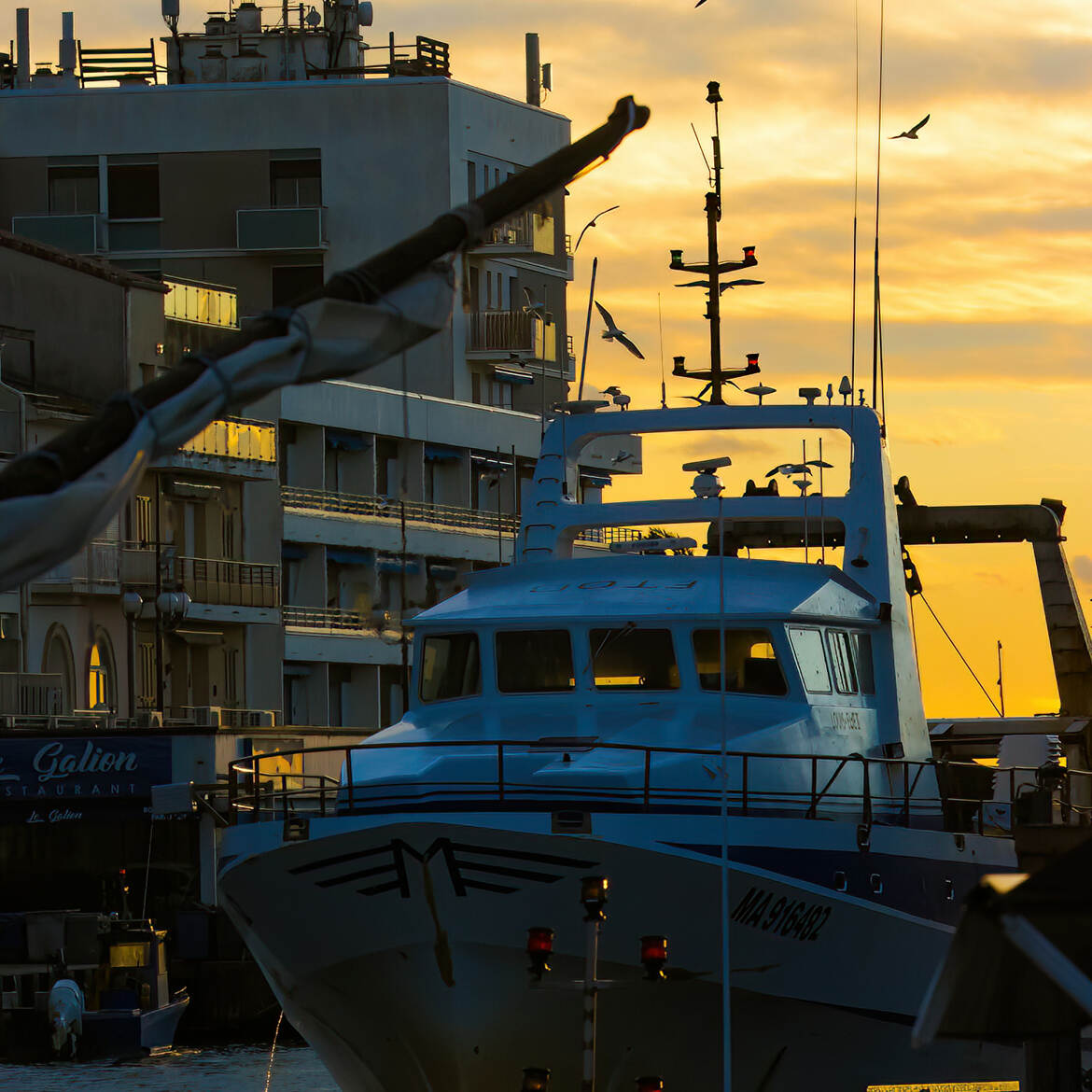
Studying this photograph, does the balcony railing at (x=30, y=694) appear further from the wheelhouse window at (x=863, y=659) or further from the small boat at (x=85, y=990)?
the wheelhouse window at (x=863, y=659)

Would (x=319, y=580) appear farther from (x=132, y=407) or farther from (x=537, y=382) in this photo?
(x=132, y=407)

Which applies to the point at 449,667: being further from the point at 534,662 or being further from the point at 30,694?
the point at 30,694

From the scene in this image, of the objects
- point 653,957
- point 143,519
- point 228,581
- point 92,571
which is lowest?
point 653,957

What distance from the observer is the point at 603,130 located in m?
9.93

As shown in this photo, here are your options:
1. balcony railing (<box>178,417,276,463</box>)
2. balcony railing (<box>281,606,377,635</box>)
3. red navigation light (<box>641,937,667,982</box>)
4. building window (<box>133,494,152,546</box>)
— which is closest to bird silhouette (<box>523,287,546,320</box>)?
balcony railing (<box>281,606,377,635</box>)

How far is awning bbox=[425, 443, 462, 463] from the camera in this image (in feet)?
245

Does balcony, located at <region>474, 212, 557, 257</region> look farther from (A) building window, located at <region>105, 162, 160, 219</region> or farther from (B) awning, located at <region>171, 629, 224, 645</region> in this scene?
(B) awning, located at <region>171, 629, 224, 645</region>

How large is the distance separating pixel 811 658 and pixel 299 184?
2148 inches

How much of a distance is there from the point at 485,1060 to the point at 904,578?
8.76 metres

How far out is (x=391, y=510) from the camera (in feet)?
238

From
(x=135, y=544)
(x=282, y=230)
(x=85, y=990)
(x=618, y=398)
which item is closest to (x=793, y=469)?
(x=618, y=398)

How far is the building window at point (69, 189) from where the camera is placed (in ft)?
251

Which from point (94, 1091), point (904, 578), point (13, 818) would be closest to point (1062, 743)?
point (904, 578)

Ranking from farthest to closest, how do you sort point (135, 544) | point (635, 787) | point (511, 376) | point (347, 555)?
point (511, 376) → point (347, 555) → point (135, 544) → point (635, 787)
